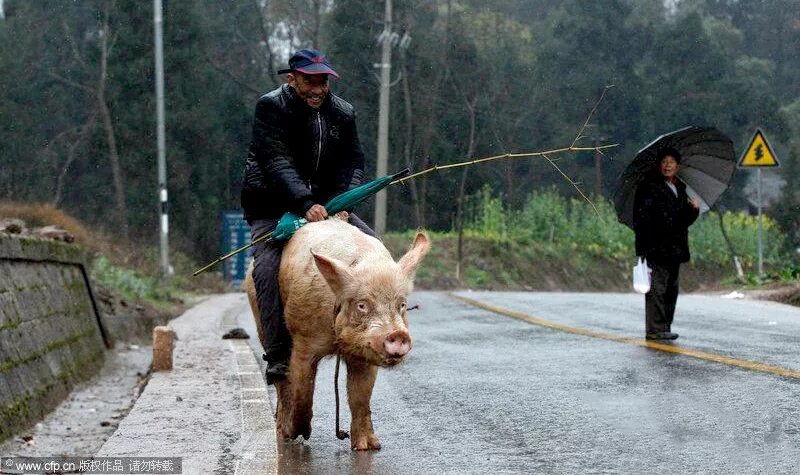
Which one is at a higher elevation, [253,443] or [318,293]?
[318,293]

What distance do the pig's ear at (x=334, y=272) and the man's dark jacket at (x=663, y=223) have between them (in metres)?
7.00

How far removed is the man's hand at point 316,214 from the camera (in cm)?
720

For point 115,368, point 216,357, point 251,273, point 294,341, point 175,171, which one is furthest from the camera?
point 175,171

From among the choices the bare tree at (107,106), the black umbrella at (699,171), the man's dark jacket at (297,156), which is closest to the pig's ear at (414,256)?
the man's dark jacket at (297,156)

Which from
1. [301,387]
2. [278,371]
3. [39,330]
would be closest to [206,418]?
[278,371]

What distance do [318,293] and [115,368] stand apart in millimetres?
8569

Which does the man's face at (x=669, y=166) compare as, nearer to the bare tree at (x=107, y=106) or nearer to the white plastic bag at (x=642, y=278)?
the white plastic bag at (x=642, y=278)

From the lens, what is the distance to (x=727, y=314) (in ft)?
55.9

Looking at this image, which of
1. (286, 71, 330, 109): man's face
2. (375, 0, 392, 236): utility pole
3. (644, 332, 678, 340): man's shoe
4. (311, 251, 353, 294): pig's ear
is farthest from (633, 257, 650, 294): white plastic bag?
(375, 0, 392, 236): utility pole

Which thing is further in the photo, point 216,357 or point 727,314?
point 727,314

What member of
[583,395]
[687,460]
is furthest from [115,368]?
[687,460]

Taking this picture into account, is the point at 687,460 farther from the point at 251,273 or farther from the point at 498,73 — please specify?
the point at 498,73

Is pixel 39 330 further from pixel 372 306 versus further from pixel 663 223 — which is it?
pixel 663 223

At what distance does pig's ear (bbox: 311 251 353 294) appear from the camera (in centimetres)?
621
